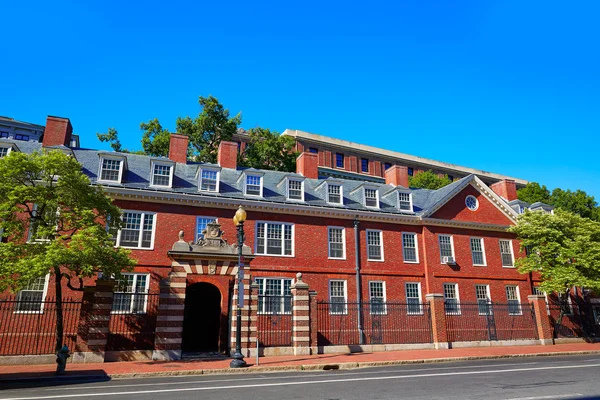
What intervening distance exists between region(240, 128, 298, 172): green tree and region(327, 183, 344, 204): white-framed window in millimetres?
13141

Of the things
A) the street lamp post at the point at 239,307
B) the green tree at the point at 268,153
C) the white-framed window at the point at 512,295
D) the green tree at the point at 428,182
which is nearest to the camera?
the street lamp post at the point at 239,307

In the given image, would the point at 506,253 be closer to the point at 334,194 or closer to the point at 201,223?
the point at 334,194

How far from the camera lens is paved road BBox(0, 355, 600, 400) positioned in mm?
9078

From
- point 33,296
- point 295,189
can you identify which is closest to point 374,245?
point 295,189

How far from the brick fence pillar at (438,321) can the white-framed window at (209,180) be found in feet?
47.3

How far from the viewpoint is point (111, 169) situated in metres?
23.5

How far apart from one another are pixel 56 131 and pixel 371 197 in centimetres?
2091

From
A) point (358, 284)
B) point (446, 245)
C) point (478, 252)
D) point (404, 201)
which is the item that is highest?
point (404, 201)

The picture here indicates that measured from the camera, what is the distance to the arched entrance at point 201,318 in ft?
70.4

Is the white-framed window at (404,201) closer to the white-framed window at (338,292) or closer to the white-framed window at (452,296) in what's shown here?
the white-framed window at (452,296)

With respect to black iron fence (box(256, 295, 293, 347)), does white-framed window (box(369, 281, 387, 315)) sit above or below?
above

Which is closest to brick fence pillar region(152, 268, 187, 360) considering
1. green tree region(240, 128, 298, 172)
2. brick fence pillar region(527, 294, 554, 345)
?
brick fence pillar region(527, 294, 554, 345)

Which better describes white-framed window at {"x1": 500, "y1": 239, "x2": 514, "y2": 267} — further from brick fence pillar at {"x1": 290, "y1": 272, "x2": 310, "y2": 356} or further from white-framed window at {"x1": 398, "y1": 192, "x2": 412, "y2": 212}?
brick fence pillar at {"x1": 290, "y1": 272, "x2": 310, "y2": 356}

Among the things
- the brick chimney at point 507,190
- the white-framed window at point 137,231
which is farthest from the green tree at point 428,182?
the white-framed window at point 137,231
